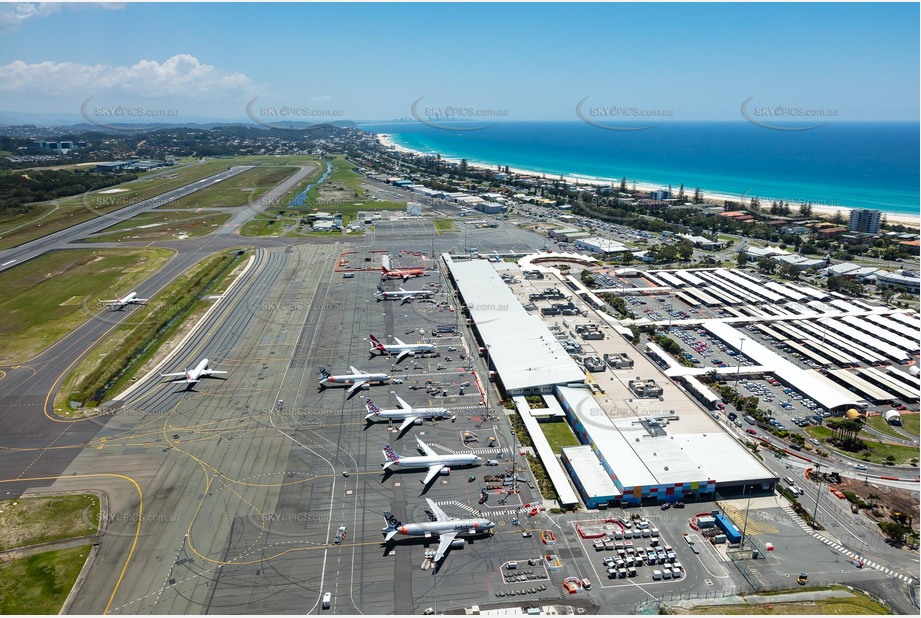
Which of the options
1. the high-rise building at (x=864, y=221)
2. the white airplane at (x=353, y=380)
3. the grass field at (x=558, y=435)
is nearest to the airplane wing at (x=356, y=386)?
the white airplane at (x=353, y=380)

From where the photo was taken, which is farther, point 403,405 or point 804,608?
point 403,405

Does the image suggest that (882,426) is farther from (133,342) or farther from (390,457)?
(133,342)

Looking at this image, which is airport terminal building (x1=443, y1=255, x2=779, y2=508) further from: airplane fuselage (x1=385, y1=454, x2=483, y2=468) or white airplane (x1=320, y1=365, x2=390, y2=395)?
white airplane (x1=320, y1=365, x2=390, y2=395)

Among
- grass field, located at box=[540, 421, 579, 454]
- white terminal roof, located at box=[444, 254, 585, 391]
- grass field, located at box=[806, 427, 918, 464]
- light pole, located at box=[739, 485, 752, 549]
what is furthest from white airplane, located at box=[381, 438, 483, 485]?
grass field, located at box=[806, 427, 918, 464]

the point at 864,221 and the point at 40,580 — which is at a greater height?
the point at 864,221

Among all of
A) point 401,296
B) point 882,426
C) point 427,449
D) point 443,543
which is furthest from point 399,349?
point 882,426

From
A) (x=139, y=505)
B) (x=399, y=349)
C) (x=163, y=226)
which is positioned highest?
(x=163, y=226)
